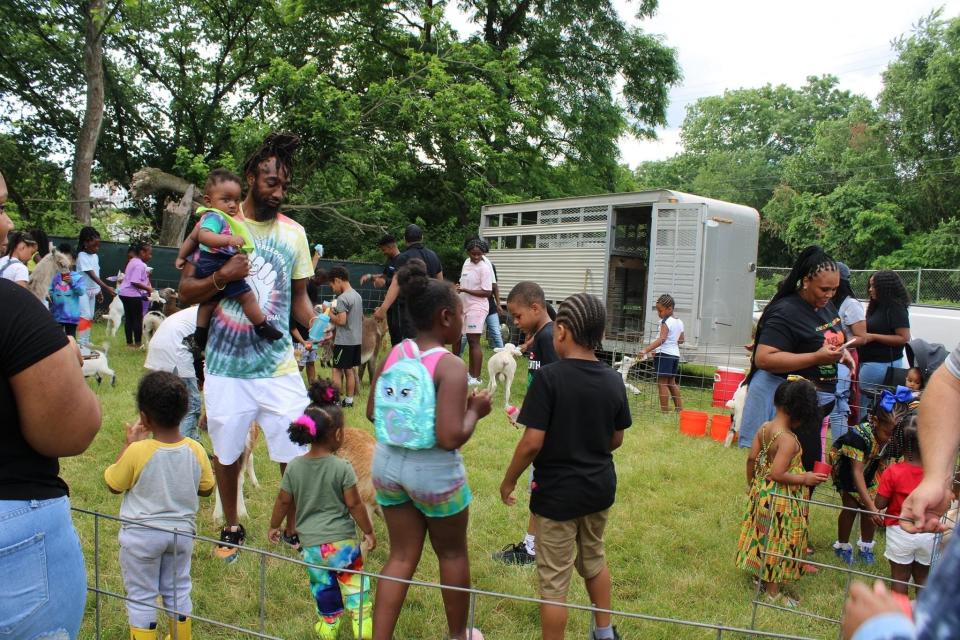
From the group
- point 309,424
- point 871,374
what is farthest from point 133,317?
point 871,374

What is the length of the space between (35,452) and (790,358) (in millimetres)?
3920

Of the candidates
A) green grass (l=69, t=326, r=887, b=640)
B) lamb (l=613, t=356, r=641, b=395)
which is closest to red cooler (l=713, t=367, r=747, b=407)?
lamb (l=613, t=356, r=641, b=395)

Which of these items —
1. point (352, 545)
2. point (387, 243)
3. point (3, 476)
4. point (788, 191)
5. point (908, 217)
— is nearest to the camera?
point (3, 476)

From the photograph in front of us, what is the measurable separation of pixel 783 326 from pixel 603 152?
17832 millimetres

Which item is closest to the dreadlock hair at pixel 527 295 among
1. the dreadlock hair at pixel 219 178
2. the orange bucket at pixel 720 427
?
the dreadlock hair at pixel 219 178

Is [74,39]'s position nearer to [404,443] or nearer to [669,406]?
[669,406]

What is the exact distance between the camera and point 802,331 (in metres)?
4.28

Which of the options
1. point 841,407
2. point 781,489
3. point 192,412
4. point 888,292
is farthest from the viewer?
point 888,292

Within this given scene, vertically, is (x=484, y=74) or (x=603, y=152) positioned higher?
(x=484, y=74)

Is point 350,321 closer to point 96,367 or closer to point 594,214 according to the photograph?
point 96,367

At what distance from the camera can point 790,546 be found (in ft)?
14.0

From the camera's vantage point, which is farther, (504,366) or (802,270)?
(504,366)

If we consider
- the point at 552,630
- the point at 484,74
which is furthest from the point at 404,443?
the point at 484,74

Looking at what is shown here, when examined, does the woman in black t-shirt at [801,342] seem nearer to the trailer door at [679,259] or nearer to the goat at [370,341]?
the goat at [370,341]
